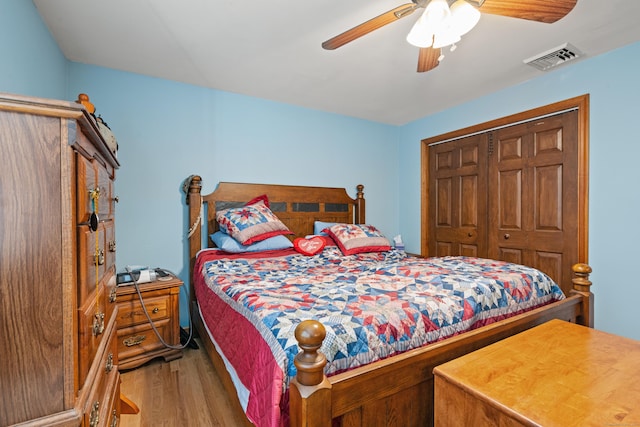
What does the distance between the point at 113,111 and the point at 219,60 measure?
1.00m

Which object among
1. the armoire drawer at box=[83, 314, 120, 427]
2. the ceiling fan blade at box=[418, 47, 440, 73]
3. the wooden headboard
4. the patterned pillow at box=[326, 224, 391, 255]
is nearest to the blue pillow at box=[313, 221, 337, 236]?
the wooden headboard

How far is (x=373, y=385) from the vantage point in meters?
1.01

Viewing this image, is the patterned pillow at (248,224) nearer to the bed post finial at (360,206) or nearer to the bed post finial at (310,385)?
the bed post finial at (360,206)

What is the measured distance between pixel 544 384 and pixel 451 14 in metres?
1.60

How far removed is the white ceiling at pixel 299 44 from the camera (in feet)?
5.89

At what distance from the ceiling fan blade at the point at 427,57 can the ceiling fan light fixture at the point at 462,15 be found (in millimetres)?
256

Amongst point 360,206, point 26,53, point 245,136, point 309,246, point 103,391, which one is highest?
point 26,53

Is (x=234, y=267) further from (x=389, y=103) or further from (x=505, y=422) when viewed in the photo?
(x=389, y=103)

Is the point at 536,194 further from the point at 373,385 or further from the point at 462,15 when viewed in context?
the point at 373,385

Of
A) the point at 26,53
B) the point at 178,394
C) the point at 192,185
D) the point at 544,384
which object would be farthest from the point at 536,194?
the point at 26,53

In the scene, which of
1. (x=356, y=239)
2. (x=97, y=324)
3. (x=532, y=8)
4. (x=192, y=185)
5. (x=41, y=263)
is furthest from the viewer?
(x=356, y=239)

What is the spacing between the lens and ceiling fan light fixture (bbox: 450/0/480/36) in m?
1.45

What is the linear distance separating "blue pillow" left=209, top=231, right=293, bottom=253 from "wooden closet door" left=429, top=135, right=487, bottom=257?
6.43 ft

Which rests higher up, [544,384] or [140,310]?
[544,384]
